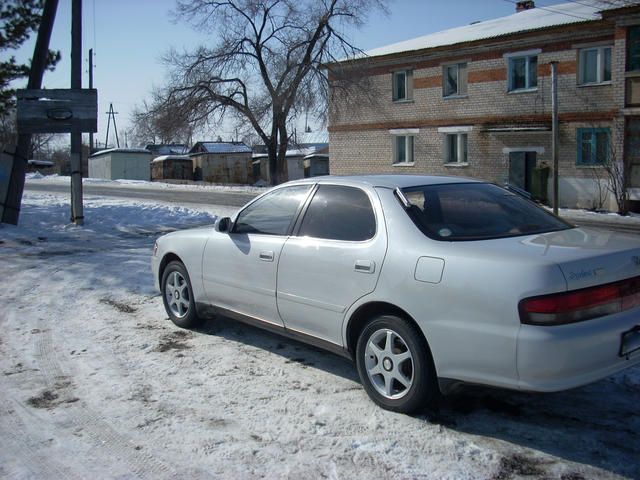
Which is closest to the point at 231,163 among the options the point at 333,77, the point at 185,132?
the point at 185,132

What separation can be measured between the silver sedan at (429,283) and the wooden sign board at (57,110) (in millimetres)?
9533

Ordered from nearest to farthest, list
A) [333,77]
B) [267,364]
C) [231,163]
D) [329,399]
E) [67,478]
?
1. [67,478]
2. [329,399]
3. [267,364]
4. [333,77]
5. [231,163]

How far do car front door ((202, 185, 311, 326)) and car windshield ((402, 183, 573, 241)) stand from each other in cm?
106

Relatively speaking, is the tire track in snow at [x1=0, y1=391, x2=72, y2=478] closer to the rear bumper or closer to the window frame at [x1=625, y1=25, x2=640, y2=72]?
the rear bumper

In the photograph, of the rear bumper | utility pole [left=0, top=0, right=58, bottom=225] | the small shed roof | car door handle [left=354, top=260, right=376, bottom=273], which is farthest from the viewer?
the small shed roof

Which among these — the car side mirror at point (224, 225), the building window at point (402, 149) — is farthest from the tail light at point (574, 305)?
the building window at point (402, 149)

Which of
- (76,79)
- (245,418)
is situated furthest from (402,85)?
(245,418)

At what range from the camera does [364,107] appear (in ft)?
105

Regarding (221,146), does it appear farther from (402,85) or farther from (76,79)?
(76,79)

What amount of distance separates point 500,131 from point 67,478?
2576 cm

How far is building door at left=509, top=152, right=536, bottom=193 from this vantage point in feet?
85.6

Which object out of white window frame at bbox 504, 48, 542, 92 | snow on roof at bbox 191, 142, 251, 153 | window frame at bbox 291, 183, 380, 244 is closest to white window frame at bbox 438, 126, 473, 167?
white window frame at bbox 504, 48, 542, 92

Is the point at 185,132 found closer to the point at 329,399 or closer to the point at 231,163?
the point at 231,163

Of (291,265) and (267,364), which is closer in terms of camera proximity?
(291,265)
